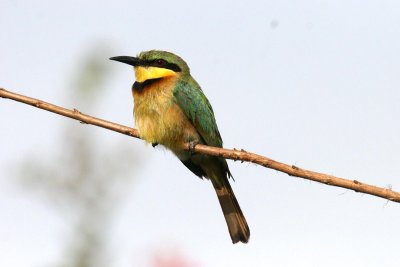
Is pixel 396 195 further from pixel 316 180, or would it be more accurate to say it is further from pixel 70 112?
pixel 70 112

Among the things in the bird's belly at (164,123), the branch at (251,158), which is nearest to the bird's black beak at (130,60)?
the bird's belly at (164,123)

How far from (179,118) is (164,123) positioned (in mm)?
120

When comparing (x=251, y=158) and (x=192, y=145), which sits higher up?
(x=192, y=145)

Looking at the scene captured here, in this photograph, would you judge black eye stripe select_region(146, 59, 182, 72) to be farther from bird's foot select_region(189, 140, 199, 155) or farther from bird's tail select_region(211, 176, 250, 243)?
bird's tail select_region(211, 176, 250, 243)

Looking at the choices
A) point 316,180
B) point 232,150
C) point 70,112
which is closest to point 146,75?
point 70,112

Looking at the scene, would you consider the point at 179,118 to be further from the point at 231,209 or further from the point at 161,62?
the point at 231,209

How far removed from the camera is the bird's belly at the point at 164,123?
432cm

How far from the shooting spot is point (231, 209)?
457cm

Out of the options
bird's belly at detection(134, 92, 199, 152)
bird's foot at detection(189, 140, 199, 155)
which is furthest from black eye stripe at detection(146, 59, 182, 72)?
bird's foot at detection(189, 140, 199, 155)

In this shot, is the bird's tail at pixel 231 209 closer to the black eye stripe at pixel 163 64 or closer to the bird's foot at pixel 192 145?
the bird's foot at pixel 192 145

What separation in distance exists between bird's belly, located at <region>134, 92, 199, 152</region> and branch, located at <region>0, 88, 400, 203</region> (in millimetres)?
531

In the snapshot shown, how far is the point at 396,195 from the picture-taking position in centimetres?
244

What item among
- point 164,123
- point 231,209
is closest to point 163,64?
point 164,123

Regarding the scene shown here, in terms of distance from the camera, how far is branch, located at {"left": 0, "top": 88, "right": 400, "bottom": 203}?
2.50 meters
